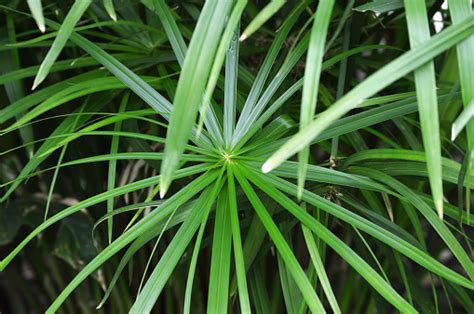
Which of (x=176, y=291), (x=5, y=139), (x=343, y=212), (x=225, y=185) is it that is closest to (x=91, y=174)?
(x=5, y=139)

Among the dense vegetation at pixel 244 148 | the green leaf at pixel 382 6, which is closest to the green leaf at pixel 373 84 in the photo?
the dense vegetation at pixel 244 148

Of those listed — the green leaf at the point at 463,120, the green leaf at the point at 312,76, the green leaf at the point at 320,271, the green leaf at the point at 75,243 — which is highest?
the green leaf at the point at 312,76

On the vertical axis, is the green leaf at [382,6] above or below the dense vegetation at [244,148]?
above

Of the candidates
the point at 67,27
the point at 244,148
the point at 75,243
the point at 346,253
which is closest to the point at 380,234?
the point at 346,253

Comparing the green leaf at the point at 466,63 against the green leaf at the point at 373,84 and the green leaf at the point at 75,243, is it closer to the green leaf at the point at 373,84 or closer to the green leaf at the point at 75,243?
the green leaf at the point at 373,84

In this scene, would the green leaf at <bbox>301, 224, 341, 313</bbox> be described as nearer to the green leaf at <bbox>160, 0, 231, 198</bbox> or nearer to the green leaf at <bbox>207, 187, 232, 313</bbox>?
the green leaf at <bbox>207, 187, 232, 313</bbox>

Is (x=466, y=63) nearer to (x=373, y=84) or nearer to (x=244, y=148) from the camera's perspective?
(x=373, y=84)

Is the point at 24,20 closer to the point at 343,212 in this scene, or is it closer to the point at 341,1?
the point at 341,1
